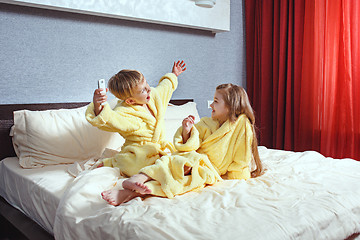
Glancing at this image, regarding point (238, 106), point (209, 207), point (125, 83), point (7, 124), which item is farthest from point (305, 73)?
point (7, 124)

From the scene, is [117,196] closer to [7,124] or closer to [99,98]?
[99,98]

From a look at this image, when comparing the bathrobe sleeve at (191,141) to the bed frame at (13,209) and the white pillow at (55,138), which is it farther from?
the bed frame at (13,209)

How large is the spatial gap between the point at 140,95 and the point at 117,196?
0.69 meters

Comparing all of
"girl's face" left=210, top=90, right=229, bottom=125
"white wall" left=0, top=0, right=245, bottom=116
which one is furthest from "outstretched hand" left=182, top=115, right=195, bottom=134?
"white wall" left=0, top=0, right=245, bottom=116

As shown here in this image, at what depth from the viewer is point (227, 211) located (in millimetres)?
1318

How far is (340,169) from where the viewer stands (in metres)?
1.94

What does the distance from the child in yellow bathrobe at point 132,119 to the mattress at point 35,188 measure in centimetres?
25

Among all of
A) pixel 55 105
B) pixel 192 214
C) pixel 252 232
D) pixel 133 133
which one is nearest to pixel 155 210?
pixel 192 214

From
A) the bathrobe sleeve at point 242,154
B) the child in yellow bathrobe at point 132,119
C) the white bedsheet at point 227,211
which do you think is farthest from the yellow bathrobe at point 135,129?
the bathrobe sleeve at point 242,154

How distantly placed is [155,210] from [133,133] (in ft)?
2.36

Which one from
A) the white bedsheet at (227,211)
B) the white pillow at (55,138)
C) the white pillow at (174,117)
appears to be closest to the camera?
the white bedsheet at (227,211)

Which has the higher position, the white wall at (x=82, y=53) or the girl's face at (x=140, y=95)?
the white wall at (x=82, y=53)

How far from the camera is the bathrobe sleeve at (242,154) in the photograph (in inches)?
70.6

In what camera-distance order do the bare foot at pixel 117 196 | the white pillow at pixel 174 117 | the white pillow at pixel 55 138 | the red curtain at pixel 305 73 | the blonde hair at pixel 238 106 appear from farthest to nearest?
the red curtain at pixel 305 73
the white pillow at pixel 174 117
the white pillow at pixel 55 138
the blonde hair at pixel 238 106
the bare foot at pixel 117 196
